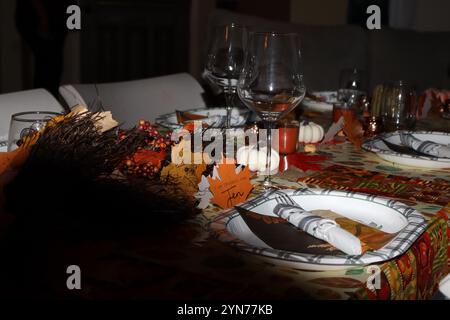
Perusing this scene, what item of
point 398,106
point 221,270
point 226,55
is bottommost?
point 221,270

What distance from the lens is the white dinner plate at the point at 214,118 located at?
1596 mm

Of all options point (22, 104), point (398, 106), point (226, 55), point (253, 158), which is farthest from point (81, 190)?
point (398, 106)

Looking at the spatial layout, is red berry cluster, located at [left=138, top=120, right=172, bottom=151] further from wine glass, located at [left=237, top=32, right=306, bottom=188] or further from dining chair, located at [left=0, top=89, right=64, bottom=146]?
dining chair, located at [left=0, top=89, right=64, bottom=146]

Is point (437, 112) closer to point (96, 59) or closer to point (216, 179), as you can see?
point (216, 179)

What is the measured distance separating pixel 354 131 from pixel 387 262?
77cm

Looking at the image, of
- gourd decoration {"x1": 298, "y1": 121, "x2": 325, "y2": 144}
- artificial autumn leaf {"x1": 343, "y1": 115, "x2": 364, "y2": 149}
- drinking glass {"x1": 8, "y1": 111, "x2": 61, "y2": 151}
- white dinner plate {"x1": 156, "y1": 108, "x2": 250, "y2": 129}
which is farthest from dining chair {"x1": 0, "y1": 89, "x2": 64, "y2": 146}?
artificial autumn leaf {"x1": 343, "y1": 115, "x2": 364, "y2": 149}

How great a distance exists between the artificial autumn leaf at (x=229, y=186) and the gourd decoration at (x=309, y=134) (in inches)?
19.5

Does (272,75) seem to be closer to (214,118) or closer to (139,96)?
(214,118)

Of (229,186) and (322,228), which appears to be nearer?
(322,228)

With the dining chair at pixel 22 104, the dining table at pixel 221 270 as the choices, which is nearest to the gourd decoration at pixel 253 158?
the dining table at pixel 221 270

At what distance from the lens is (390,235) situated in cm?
88

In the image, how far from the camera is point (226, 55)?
4.69 ft

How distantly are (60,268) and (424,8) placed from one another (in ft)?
14.2

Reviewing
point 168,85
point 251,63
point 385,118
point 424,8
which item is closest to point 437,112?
point 385,118
